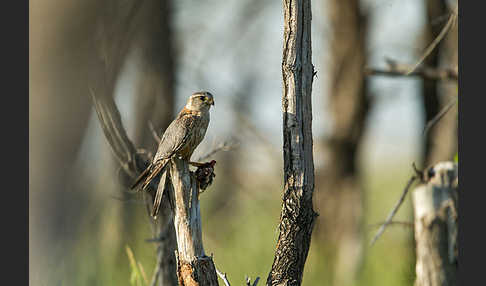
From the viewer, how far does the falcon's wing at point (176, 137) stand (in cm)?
338

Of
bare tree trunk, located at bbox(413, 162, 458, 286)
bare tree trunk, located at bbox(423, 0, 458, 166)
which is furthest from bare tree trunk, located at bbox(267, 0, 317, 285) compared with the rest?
bare tree trunk, located at bbox(423, 0, 458, 166)

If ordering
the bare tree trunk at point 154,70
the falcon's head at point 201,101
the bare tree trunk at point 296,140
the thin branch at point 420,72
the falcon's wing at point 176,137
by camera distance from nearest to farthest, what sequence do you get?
1. the bare tree trunk at point 296,140
2. the falcon's wing at point 176,137
3. the falcon's head at point 201,101
4. the thin branch at point 420,72
5. the bare tree trunk at point 154,70

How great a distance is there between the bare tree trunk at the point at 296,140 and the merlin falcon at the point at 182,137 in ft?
1.86

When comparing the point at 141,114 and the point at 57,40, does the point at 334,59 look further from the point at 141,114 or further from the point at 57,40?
the point at 57,40

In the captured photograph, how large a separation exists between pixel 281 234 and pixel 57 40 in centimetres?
250

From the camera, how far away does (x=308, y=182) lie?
3277mm

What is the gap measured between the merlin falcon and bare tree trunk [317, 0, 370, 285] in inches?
225

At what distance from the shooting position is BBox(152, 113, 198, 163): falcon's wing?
3.38 metres

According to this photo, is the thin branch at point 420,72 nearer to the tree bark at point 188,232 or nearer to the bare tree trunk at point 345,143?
Result: the bare tree trunk at point 345,143

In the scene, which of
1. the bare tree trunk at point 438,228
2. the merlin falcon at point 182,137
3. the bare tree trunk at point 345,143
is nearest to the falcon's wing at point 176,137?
the merlin falcon at point 182,137

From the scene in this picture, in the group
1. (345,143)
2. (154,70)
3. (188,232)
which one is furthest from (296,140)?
(345,143)

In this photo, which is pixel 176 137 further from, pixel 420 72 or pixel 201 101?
pixel 420 72

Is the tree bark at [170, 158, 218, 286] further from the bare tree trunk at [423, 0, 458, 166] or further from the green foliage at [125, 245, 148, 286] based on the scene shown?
the bare tree trunk at [423, 0, 458, 166]

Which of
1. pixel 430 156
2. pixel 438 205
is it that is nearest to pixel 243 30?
pixel 430 156
